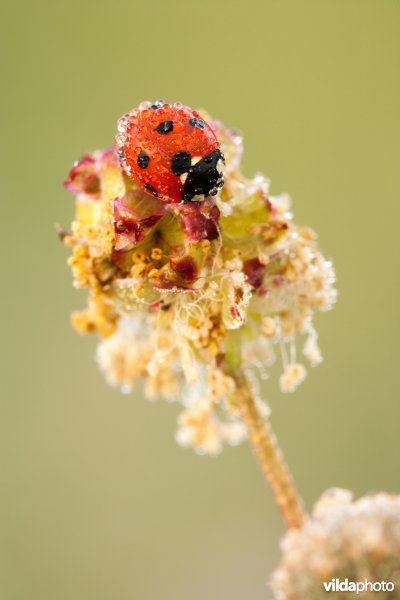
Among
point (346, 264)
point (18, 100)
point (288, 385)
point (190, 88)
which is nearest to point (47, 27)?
point (18, 100)

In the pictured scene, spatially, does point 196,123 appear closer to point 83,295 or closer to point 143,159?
point 143,159

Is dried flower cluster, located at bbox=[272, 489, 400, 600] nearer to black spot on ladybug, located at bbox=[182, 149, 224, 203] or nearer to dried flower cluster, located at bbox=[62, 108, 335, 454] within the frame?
dried flower cluster, located at bbox=[62, 108, 335, 454]

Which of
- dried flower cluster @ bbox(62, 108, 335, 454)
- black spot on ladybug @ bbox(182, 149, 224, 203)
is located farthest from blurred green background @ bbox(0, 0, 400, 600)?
black spot on ladybug @ bbox(182, 149, 224, 203)

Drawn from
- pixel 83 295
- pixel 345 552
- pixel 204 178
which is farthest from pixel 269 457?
pixel 83 295

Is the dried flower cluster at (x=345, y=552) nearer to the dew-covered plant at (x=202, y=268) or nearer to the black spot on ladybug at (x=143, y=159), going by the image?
the dew-covered plant at (x=202, y=268)

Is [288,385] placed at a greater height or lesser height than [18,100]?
lesser

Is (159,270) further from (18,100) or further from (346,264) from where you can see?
(18,100)

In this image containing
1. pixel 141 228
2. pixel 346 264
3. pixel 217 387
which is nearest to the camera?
pixel 141 228

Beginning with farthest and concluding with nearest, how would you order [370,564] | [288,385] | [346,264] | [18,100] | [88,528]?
[18,100], [346,264], [88,528], [288,385], [370,564]

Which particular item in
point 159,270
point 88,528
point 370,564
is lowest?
point 370,564
